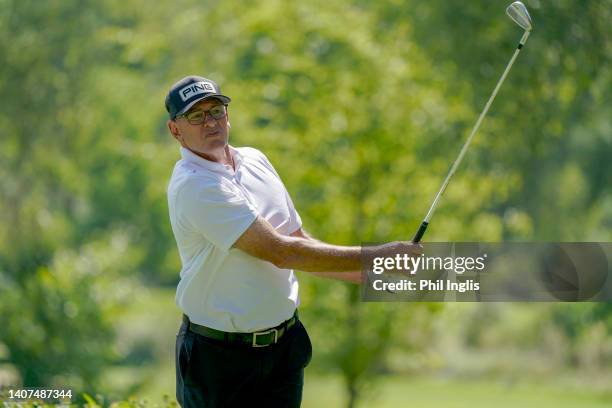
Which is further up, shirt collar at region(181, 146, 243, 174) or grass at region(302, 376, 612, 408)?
grass at region(302, 376, 612, 408)

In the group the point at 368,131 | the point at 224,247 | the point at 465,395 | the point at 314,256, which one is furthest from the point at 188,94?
the point at 465,395

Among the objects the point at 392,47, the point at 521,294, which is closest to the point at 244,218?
the point at 392,47

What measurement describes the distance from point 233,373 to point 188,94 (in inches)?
42.1

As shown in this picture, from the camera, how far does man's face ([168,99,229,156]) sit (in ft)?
12.4

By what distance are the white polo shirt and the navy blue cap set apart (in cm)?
17

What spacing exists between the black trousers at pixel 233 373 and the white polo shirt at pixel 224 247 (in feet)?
0.31

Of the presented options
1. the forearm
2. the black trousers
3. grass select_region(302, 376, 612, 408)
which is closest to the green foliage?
grass select_region(302, 376, 612, 408)

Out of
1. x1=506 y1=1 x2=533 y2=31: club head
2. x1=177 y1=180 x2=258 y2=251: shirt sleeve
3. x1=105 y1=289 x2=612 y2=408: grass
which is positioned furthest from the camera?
x1=105 y1=289 x2=612 y2=408: grass

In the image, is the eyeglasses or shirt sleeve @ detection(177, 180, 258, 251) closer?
shirt sleeve @ detection(177, 180, 258, 251)

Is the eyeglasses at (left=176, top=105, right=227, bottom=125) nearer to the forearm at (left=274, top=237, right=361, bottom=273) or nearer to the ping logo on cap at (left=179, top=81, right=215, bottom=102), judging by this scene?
the ping logo on cap at (left=179, top=81, right=215, bottom=102)

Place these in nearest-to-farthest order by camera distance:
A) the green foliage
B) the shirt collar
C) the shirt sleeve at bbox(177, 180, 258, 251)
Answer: the shirt sleeve at bbox(177, 180, 258, 251) < the shirt collar < the green foliage

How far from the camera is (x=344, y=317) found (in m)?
13.0

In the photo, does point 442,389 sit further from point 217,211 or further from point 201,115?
point 217,211

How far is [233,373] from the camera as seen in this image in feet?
12.3
